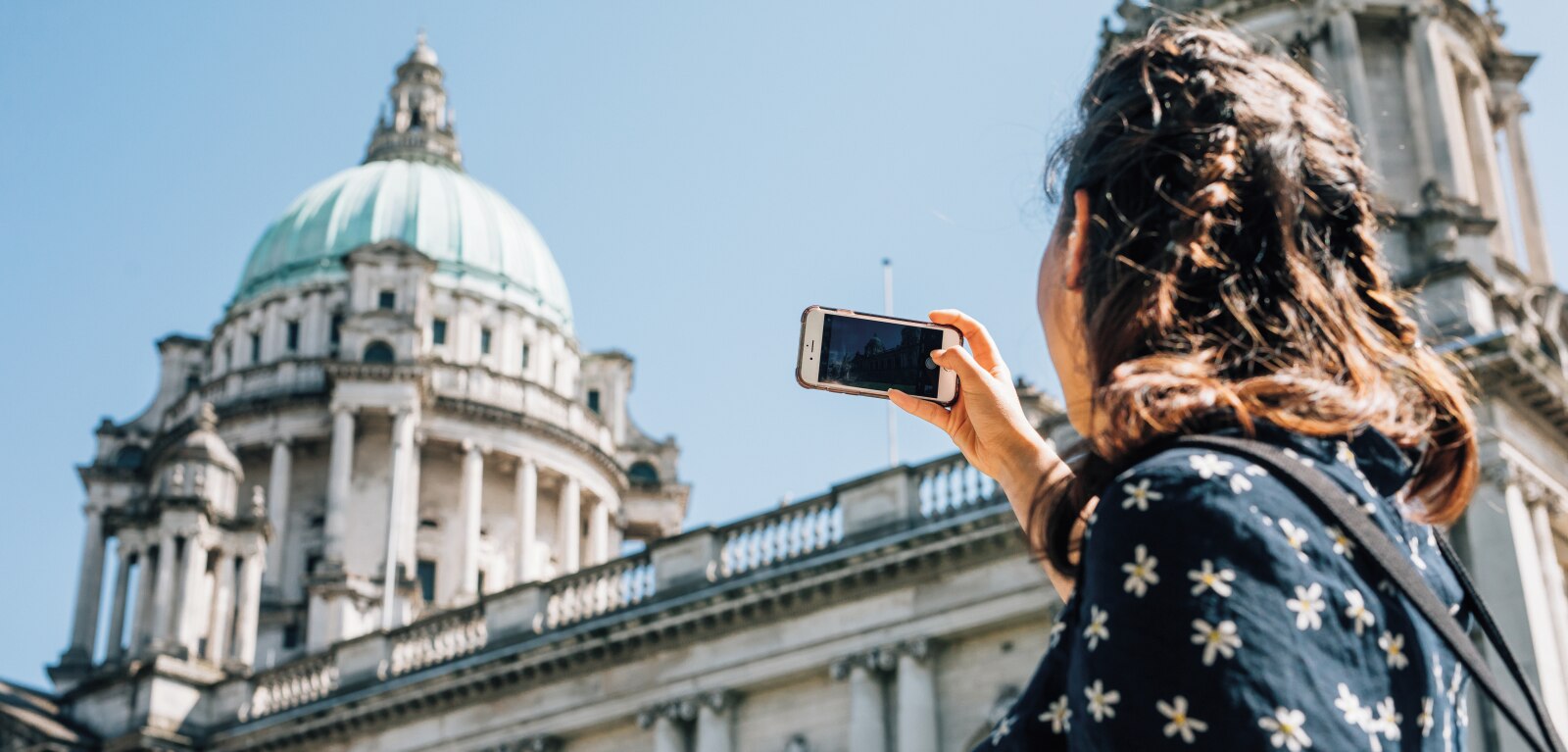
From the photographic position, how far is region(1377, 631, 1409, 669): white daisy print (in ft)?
7.47

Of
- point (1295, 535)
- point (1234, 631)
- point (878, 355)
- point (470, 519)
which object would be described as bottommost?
point (1234, 631)

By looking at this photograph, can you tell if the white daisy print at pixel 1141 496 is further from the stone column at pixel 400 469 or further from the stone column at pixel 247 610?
the stone column at pixel 400 469

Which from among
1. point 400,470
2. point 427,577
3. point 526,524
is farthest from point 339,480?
point 526,524

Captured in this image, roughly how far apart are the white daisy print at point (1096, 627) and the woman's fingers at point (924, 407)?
1.24m

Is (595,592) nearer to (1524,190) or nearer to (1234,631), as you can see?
(1524,190)

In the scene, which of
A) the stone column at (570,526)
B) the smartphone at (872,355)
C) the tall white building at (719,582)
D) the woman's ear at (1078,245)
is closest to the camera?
the woman's ear at (1078,245)

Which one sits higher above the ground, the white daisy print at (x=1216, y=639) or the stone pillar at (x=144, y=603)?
the stone pillar at (x=144, y=603)

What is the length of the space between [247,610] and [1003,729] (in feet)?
132

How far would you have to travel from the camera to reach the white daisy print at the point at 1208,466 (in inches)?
89.4

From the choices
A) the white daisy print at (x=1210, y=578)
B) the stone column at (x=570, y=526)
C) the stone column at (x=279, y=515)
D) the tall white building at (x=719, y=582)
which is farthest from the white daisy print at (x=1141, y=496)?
the stone column at (x=570, y=526)

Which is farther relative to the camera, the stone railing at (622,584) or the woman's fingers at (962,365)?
the stone railing at (622,584)

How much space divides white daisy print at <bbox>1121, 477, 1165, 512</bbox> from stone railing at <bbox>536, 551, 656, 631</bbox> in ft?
96.8


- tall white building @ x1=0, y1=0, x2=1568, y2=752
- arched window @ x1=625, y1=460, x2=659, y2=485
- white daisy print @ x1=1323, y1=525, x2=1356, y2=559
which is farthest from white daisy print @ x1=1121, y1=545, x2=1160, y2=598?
arched window @ x1=625, y1=460, x2=659, y2=485

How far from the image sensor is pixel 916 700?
2709 cm
